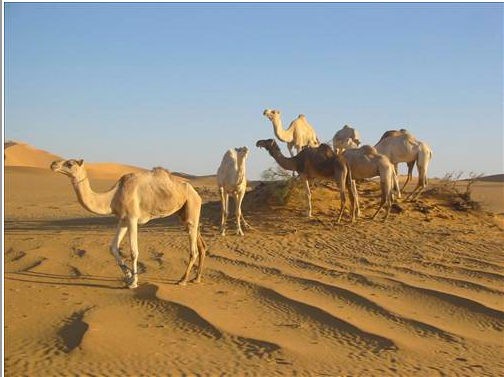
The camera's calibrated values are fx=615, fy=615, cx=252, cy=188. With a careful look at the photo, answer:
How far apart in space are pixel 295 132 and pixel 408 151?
→ 11.1 feet

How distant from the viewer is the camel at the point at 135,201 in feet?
28.3

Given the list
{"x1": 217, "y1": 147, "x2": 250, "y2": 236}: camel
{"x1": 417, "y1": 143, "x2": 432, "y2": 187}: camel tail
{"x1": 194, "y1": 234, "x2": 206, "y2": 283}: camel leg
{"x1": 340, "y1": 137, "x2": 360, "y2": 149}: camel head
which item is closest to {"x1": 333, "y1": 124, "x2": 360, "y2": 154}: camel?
{"x1": 340, "y1": 137, "x2": 360, "y2": 149}: camel head

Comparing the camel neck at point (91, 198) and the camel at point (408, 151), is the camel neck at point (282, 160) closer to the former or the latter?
the camel at point (408, 151)

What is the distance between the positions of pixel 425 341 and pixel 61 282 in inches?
220

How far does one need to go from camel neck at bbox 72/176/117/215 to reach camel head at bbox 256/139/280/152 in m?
7.22

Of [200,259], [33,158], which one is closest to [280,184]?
[200,259]

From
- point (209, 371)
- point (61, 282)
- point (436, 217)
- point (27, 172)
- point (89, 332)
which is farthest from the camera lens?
point (27, 172)

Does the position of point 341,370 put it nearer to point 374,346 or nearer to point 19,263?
point 374,346

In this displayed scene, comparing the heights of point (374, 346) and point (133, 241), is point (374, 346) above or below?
below

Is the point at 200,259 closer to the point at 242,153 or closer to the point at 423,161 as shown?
the point at 242,153

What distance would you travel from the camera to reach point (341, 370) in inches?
216

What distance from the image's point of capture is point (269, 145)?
15555 millimetres

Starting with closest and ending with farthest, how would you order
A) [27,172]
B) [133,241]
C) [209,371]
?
[209,371]
[133,241]
[27,172]

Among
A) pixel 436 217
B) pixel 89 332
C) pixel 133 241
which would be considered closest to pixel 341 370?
pixel 89 332
